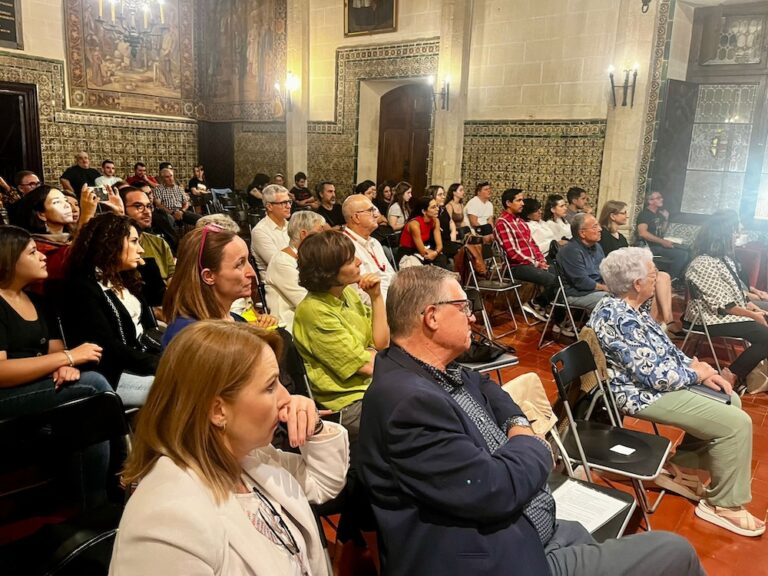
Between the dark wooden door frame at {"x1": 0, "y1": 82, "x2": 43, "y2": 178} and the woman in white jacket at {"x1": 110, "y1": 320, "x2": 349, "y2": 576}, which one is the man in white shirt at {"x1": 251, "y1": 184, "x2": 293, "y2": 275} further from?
the dark wooden door frame at {"x1": 0, "y1": 82, "x2": 43, "y2": 178}

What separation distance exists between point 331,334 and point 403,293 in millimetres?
911

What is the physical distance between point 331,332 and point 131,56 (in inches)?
437

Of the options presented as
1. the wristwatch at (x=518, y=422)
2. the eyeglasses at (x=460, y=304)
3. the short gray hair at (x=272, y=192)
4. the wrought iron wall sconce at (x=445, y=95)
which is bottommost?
the wristwatch at (x=518, y=422)

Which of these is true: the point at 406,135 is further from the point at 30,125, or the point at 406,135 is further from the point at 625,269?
the point at 625,269

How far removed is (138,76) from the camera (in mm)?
11734

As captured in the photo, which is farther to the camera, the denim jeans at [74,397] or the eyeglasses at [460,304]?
the denim jeans at [74,397]

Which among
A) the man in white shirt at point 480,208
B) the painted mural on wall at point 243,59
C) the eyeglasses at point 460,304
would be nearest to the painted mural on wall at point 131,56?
the painted mural on wall at point 243,59

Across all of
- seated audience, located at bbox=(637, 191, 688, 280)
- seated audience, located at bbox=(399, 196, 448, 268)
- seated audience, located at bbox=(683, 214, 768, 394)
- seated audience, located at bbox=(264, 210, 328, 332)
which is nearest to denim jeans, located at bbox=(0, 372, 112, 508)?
seated audience, located at bbox=(264, 210, 328, 332)

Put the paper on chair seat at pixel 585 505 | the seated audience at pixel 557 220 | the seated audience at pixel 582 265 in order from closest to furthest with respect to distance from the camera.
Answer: the paper on chair seat at pixel 585 505
the seated audience at pixel 582 265
the seated audience at pixel 557 220

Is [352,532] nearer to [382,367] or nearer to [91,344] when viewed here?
[382,367]

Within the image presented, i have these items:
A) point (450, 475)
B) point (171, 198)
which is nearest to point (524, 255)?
point (450, 475)

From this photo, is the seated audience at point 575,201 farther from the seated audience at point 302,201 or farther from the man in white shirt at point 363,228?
the man in white shirt at point 363,228

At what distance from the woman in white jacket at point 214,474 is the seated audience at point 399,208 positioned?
6.97 m

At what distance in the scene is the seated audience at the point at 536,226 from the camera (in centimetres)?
Answer: 719
